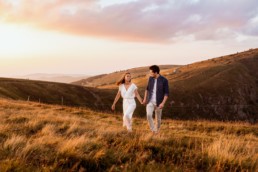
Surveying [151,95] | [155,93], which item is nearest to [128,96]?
[151,95]

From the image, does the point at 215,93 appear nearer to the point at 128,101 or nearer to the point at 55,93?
the point at 55,93

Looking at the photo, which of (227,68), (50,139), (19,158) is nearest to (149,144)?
(50,139)

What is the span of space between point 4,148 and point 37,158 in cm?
97

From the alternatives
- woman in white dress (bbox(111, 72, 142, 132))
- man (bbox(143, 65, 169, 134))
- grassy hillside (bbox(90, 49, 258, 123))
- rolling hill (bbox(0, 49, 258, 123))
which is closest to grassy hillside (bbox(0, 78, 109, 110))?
rolling hill (bbox(0, 49, 258, 123))

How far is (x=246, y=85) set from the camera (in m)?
106

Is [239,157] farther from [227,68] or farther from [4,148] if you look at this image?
[227,68]

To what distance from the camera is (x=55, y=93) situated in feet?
218

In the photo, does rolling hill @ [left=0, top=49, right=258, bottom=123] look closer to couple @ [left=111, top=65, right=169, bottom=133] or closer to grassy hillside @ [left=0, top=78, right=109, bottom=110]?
grassy hillside @ [left=0, top=78, right=109, bottom=110]

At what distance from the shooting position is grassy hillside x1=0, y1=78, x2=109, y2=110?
57.8 m

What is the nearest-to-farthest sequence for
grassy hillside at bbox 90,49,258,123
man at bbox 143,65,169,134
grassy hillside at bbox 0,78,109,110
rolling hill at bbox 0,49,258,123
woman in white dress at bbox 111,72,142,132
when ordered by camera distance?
1. man at bbox 143,65,169,134
2. woman in white dress at bbox 111,72,142,132
3. grassy hillside at bbox 0,78,109,110
4. rolling hill at bbox 0,49,258,123
5. grassy hillside at bbox 90,49,258,123

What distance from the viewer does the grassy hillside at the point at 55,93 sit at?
190ft

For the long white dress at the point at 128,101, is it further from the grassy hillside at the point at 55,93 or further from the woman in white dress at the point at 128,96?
the grassy hillside at the point at 55,93

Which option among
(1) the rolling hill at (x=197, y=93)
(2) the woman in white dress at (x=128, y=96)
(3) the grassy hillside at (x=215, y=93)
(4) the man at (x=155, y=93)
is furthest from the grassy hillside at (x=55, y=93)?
(4) the man at (x=155, y=93)

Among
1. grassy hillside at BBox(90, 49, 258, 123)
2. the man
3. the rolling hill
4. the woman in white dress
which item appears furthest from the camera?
grassy hillside at BBox(90, 49, 258, 123)
